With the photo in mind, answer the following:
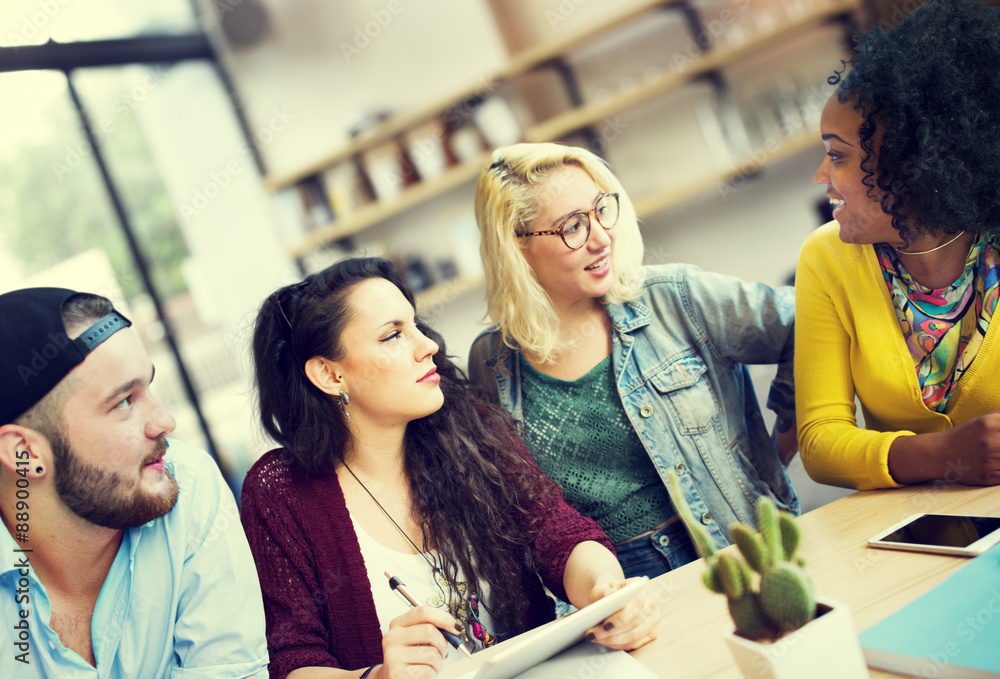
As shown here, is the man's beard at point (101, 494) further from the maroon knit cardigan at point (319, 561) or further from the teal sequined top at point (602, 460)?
the teal sequined top at point (602, 460)

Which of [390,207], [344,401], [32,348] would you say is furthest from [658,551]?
[390,207]

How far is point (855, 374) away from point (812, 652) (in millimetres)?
858

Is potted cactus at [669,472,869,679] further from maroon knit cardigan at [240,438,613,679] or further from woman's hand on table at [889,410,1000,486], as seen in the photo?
maroon knit cardigan at [240,438,613,679]

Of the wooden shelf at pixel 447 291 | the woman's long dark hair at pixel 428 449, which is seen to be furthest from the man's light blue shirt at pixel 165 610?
the wooden shelf at pixel 447 291

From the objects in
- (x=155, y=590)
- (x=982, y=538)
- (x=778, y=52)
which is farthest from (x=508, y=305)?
(x=778, y=52)

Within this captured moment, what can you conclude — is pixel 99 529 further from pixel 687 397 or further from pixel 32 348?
pixel 687 397

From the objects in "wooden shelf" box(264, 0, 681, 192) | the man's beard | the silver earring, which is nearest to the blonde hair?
the silver earring

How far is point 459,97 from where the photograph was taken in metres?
3.23

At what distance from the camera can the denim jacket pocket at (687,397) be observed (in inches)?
66.0

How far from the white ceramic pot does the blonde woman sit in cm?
88

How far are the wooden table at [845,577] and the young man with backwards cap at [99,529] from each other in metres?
0.53

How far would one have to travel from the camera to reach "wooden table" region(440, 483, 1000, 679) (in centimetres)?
93

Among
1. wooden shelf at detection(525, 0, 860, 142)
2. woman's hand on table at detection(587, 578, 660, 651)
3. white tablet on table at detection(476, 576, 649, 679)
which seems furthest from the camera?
wooden shelf at detection(525, 0, 860, 142)

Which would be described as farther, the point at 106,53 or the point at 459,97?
the point at 106,53
